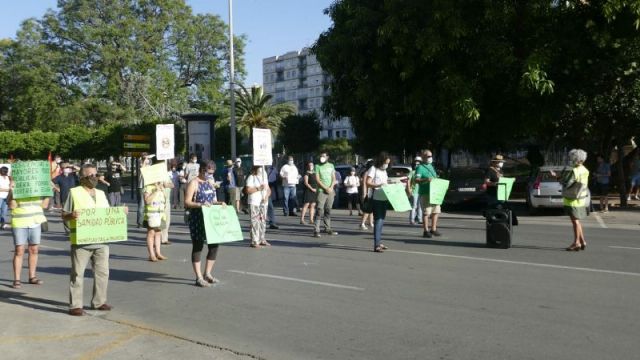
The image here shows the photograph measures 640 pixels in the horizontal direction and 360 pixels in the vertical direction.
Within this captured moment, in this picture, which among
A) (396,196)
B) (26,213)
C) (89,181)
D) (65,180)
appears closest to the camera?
(89,181)

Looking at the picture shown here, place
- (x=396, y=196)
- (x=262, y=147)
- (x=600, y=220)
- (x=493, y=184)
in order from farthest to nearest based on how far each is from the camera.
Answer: (x=600, y=220), (x=262, y=147), (x=493, y=184), (x=396, y=196)

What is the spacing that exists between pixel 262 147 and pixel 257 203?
219 centimetres

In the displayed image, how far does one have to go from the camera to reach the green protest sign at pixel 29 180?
924cm

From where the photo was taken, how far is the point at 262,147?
50.0ft

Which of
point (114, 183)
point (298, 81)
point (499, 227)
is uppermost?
point (298, 81)

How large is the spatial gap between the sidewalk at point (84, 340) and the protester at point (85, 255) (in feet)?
0.58

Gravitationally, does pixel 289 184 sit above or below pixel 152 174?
below

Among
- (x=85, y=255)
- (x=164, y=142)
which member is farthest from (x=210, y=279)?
(x=164, y=142)

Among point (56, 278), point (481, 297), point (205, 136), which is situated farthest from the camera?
point (205, 136)

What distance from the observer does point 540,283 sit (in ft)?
30.2

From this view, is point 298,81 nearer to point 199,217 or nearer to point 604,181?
point 604,181

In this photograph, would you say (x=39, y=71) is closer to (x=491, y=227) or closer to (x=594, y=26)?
(x=594, y=26)

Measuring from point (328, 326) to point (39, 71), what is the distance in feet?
169

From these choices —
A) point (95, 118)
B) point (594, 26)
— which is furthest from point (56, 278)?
point (95, 118)
